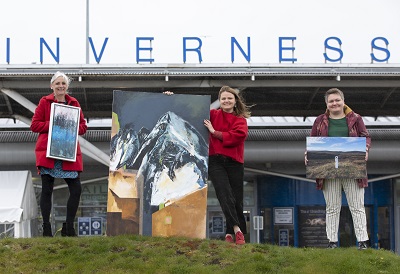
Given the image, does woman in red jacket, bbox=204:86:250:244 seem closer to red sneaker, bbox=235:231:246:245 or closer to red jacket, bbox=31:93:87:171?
red sneaker, bbox=235:231:246:245

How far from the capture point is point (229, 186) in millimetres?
10195

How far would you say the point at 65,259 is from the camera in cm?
905

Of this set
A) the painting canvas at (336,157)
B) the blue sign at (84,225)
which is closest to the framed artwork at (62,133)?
the painting canvas at (336,157)

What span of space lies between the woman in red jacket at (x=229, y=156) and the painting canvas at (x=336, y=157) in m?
0.92

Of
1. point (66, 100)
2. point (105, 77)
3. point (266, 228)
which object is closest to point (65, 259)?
point (66, 100)

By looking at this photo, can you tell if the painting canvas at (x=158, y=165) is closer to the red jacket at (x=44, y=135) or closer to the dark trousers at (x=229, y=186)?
the dark trousers at (x=229, y=186)

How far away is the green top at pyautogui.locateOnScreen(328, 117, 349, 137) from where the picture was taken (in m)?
10.4

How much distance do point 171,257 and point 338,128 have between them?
2895 millimetres

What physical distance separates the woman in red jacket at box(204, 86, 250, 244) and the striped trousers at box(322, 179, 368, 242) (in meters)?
1.15

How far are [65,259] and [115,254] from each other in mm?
570

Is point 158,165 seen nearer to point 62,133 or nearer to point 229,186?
point 229,186

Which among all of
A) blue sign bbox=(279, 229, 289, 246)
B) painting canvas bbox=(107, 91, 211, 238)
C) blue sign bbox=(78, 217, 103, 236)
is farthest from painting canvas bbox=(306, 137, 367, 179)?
blue sign bbox=(279, 229, 289, 246)

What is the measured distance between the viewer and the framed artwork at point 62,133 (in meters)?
10.3

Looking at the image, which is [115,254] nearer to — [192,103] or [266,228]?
[192,103]
